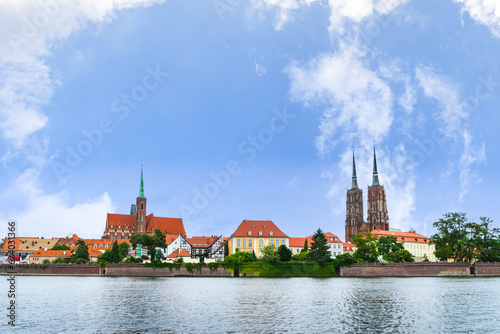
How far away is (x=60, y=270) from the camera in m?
95.5

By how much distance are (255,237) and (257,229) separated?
2128 millimetres

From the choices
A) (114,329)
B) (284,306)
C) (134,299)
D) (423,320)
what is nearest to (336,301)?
(284,306)

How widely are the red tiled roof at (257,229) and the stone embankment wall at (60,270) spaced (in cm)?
2972

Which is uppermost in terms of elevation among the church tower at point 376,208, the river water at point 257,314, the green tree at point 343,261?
the church tower at point 376,208

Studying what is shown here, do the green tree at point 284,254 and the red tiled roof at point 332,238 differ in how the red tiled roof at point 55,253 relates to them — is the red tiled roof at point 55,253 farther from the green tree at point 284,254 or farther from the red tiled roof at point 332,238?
the red tiled roof at point 332,238

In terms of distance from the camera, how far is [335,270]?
84125 millimetres

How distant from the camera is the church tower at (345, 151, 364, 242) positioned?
186712 millimetres

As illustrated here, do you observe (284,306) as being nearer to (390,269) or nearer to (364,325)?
(364,325)

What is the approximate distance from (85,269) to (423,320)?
8067cm

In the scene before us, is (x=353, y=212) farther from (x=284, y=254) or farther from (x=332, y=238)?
(x=284, y=254)

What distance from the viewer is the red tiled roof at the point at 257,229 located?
10456cm

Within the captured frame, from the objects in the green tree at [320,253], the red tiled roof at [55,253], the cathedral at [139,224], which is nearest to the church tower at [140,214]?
the cathedral at [139,224]

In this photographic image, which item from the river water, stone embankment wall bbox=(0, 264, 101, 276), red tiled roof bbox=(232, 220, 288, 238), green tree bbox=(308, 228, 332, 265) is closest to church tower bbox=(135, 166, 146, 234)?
stone embankment wall bbox=(0, 264, 101, 276)

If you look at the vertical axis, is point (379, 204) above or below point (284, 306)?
above
